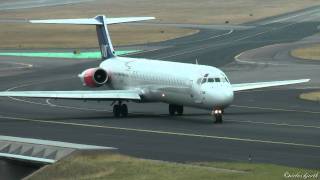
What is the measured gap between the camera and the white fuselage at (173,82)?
43344mm

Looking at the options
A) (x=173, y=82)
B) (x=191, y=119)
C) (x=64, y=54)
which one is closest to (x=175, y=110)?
(x=173, y=82)

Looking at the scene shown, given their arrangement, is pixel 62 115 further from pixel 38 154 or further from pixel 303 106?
pixel 38 154

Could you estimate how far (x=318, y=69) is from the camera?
2997 inches

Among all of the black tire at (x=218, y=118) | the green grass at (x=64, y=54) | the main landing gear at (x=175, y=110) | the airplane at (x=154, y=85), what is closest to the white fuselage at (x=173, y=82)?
the airplane at (x=154, y=85)

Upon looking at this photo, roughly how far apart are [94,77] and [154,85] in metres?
4.15

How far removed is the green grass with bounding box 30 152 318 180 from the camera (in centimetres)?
2347

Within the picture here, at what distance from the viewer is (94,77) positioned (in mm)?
50562

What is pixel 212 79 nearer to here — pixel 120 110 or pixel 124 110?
pixel 124 110

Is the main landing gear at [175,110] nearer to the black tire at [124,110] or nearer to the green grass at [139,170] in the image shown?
the black tire at [124,110]

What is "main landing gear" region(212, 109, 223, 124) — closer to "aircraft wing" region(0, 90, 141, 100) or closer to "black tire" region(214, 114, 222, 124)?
"black tire" region(214, 114, 222, 124)

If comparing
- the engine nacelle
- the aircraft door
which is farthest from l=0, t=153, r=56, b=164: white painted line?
the engine nacelle

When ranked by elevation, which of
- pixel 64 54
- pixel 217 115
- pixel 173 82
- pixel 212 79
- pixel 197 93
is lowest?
pixel 217 115

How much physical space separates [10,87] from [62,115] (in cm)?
2015

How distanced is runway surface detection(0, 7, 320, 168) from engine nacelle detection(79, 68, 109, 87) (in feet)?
5.30
